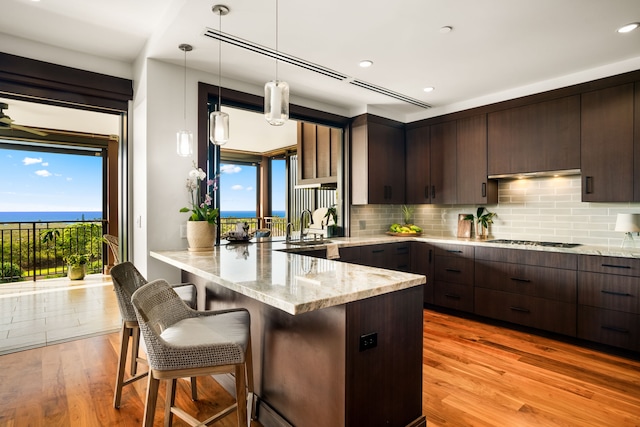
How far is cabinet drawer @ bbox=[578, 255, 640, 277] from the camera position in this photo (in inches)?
111

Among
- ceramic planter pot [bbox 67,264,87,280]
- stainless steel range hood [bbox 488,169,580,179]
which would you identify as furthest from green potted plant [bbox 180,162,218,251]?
ceramic planter pot [bbox 67,264,87,280]

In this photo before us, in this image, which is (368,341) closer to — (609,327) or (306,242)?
(306,242)

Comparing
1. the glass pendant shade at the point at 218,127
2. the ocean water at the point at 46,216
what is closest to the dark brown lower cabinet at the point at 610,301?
the glass pendant shade at the point at 218,127

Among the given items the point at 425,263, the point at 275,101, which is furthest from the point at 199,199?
the point at 425,263

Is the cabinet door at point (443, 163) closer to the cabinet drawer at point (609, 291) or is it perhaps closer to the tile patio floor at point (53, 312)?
the cabinet drawer at point (609, 291)

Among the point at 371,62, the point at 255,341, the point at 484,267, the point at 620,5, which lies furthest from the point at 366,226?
the point at 620,5

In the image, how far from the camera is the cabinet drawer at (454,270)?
3.85 metres

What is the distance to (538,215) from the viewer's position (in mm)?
3904

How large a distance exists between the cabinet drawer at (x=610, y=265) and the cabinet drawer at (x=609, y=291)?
40 millimetres

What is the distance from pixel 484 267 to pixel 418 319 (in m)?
2.27

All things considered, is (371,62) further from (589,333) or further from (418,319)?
(589,333)

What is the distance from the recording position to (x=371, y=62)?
3.09 meters

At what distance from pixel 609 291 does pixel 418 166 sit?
2446mm

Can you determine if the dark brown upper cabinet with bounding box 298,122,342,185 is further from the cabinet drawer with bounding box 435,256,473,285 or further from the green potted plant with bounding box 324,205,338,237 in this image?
the cabinet drawer with bounding box 435,256,473,285
